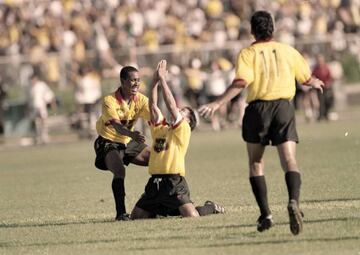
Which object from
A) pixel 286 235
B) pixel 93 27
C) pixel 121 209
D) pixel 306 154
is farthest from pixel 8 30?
pixel 286 235

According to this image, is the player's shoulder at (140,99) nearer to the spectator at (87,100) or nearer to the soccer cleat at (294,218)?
the soccer cleat at (294,218)

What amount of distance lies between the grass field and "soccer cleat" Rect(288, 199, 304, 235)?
98 mm

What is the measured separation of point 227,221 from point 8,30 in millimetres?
27188

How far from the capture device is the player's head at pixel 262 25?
11.4 m

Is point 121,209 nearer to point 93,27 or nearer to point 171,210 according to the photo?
point 171,210

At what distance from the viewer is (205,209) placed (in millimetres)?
13453

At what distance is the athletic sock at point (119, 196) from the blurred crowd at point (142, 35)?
2247 cm

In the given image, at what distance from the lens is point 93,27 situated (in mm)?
38844

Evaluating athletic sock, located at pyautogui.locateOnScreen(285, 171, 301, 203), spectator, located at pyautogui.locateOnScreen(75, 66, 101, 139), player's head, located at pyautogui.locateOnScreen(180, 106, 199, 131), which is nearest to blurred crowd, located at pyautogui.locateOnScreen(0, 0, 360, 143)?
spectator, located at pyautogui.locateOnScreen(75, 66, 101, 139)

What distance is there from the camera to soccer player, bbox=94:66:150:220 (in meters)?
13.8

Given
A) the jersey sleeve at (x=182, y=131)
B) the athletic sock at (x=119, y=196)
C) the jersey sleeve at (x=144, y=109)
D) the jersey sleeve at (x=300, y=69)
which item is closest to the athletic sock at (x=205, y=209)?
the jersey sleeve at (x=182, y=131)

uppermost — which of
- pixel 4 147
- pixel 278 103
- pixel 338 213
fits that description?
pixel 278 103

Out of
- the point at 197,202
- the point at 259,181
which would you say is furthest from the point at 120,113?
the point at 259,181

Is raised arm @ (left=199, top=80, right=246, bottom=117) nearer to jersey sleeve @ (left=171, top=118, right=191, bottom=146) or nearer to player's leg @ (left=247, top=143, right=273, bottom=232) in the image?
A: player's leg @ (left=247, top=143, right=273, bottom=232)
